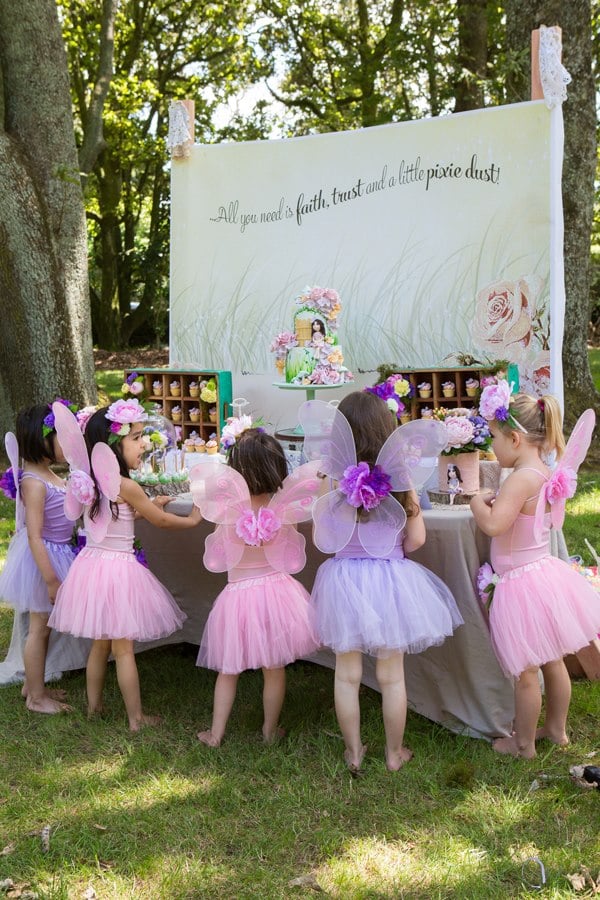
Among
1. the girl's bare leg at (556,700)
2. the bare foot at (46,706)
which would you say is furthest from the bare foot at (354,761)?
the bare foot at (46,706)

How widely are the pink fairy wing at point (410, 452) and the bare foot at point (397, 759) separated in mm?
961

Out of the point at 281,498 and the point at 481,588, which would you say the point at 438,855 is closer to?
the point at 481,588

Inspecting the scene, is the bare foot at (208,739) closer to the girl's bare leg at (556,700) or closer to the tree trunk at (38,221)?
the girl's bare leg at (556,700)

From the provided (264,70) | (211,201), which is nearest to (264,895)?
(211,201)

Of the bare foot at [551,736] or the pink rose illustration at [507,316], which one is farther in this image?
the pink rose illustration at [507,316]

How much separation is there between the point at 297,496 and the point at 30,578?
4.39 feet

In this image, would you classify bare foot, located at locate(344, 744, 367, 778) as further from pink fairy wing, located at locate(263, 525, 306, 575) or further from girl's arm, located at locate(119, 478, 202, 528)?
girl's arm, located at locate(119, 478, 202, 528)

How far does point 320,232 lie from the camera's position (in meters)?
4.75

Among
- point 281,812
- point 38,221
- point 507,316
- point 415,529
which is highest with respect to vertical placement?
point 38,221

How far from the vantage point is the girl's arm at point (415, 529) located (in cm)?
305

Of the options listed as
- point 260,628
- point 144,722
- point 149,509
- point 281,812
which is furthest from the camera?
point 144,722

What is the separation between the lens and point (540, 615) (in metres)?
3.01

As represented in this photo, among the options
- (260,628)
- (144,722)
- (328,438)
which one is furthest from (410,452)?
(144,722)

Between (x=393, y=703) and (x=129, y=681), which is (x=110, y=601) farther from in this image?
(x=393, y=703)
